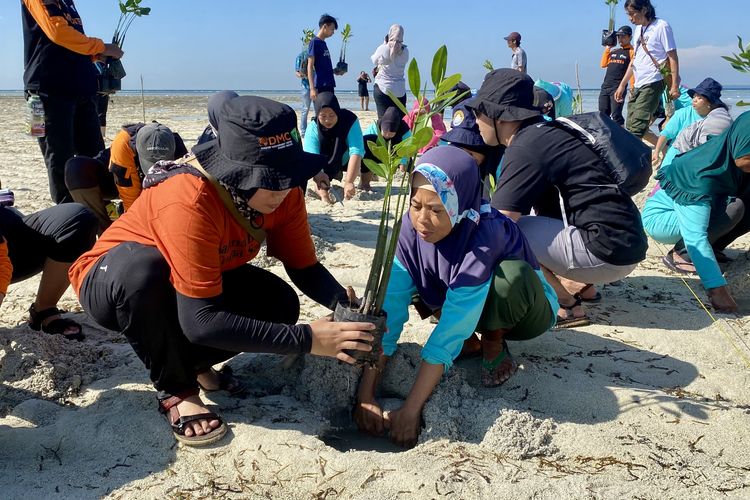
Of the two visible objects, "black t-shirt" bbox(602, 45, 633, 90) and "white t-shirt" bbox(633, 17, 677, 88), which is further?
"black t-shirt" bbox(602, 45, 633, 90)

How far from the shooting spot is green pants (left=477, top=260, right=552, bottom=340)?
225 cm

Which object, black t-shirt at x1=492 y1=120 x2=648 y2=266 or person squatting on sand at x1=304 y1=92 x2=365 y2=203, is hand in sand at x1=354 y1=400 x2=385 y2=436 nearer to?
black t-shirt at x1=492 y1=120 x2=648 y2=266

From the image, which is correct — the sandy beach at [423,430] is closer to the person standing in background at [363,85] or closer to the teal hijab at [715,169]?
the teal hijab at [715,169]

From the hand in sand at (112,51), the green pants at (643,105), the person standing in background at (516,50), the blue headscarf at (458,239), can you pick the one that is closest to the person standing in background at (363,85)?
the person standing in background at (516,50)

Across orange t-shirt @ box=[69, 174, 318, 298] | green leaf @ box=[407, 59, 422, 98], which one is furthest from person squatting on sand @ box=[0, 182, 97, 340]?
green leaf @ box=[407, 59, 422, 98]

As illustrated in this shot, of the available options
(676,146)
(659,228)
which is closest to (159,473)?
(659,228)

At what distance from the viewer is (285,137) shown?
1.88 meters

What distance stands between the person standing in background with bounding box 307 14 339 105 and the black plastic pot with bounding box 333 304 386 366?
244 inches

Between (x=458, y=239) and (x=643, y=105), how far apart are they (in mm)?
6104

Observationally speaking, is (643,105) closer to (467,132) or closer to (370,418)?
(467,132)

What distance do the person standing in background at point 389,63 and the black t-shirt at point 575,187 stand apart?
481 centimetres

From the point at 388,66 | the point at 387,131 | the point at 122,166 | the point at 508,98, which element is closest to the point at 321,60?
the point at 388,66

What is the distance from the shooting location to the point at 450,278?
2.28 meters

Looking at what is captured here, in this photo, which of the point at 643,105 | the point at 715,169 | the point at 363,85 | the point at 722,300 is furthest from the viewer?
the point at 363,85
